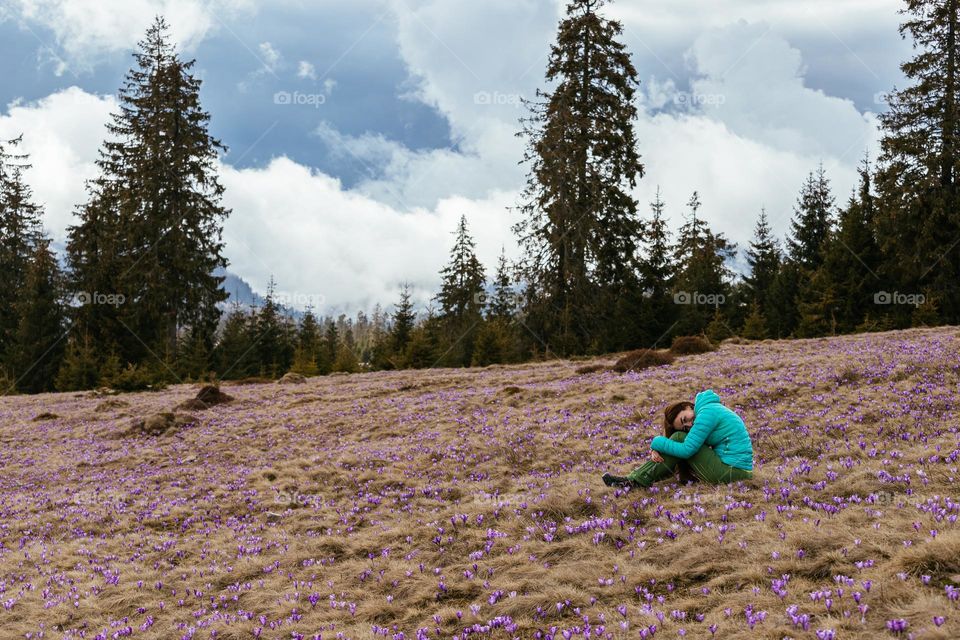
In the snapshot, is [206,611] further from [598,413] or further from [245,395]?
[245,395]

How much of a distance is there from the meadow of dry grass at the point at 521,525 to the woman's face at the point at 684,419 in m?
0.87

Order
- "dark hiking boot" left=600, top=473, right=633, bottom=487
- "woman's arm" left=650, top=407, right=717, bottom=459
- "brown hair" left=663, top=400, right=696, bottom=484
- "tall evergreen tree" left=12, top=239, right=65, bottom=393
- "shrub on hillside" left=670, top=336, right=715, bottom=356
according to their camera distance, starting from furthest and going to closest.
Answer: "tall evergreen tree" left=12, top=239, right=65, bottom=393
"shrub on hillside" left=670, top=336, right=715, bottom=356
"dark hiking boot" left=600, top=473, right=633, bottom=487
"brown hair" left=663, top=400, right=696, bottom=484
"woman's arm" left=650, top=407, right=717, bottom=459

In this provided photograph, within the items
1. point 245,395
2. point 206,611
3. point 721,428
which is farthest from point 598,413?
point 245,395

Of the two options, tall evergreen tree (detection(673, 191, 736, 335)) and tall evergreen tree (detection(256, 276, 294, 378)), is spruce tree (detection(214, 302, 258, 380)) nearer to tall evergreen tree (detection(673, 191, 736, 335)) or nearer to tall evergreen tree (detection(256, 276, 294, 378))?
tall evergreen tree (detection(256, 276, 294, 378))

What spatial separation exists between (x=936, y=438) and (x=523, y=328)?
30.3m

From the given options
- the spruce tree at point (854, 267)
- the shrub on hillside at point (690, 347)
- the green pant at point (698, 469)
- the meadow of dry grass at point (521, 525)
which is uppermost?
the spruce tree at point (854, 267)

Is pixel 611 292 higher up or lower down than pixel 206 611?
higher up

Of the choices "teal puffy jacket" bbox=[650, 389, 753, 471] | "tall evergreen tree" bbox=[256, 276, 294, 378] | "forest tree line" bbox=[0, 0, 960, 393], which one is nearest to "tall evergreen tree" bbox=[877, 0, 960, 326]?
"forest tree line" bbox=[0, 0, 960, 393]

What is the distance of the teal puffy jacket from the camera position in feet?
25.6

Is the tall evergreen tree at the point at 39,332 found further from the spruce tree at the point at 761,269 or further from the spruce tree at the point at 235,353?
the spruce tree at the point at 761,269

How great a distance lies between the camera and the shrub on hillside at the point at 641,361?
72.6 feet

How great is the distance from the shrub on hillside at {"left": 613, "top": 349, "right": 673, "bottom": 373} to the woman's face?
1392 centimetres

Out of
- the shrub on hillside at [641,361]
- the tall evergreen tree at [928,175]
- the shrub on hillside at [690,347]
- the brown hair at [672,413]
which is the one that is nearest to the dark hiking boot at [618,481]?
the brown hair at [672,413]

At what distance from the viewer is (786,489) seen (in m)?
7.38
